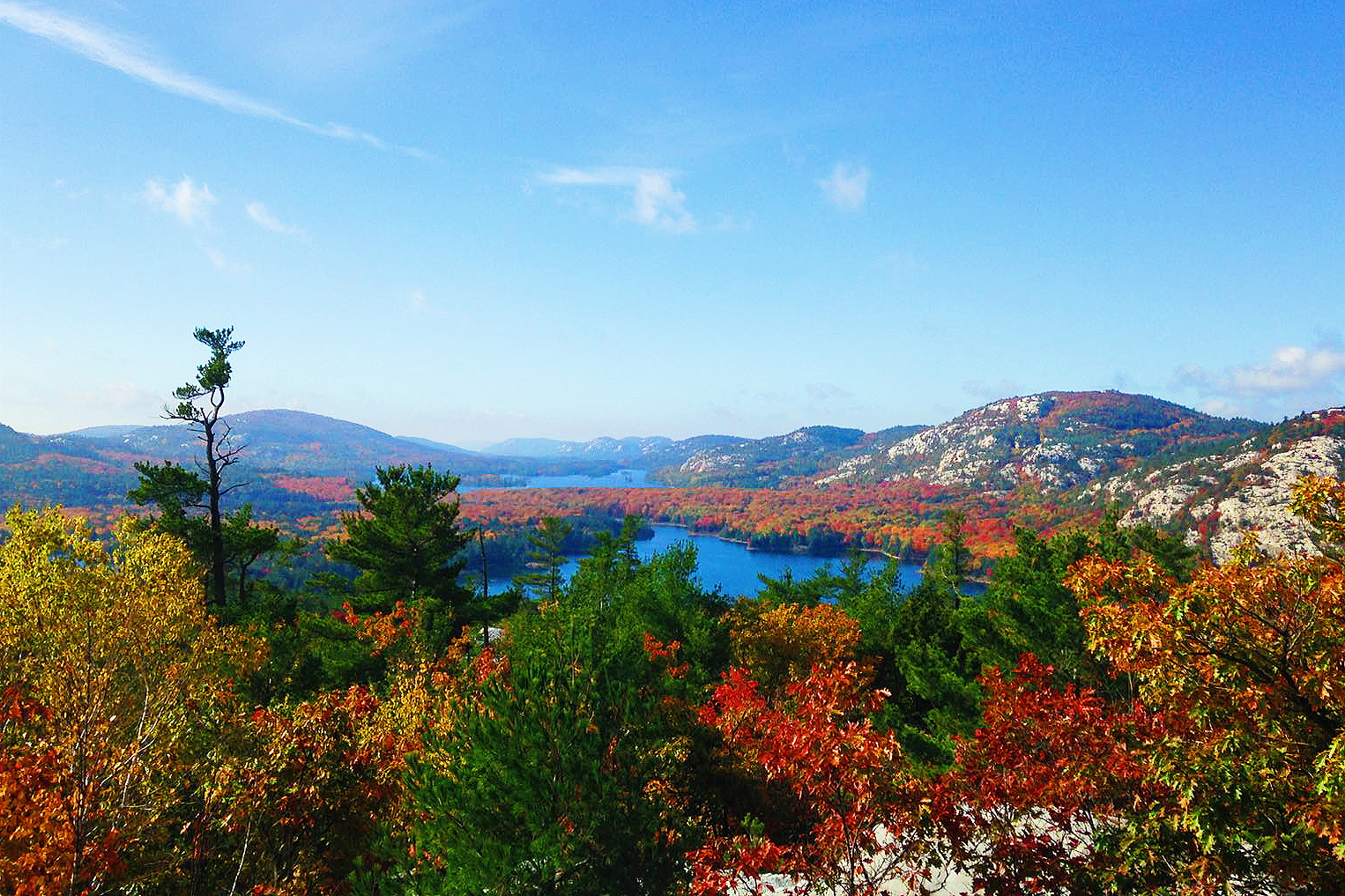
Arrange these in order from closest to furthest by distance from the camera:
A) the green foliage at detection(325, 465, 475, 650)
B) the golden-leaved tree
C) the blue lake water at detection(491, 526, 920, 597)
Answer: the golden-leaved tree → the green foliage at detection(325, 465, 475, 650) → the blue lake water at detection(491, 526, 920, 597)

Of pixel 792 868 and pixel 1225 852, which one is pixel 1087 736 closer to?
pixel 1225 852

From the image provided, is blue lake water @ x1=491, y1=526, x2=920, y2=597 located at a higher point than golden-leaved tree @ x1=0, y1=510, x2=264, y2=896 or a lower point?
lower

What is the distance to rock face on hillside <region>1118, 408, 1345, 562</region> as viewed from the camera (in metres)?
116

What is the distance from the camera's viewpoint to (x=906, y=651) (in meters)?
25.8

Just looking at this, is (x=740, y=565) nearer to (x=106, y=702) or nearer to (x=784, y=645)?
(x=784, y=645)

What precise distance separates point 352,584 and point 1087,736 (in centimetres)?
2602

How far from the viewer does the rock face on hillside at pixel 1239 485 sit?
116m

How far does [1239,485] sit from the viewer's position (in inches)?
5241

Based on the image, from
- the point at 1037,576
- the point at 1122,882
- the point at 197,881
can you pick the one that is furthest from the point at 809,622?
the point at 197,881

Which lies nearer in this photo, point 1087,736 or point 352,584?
point 1087,736

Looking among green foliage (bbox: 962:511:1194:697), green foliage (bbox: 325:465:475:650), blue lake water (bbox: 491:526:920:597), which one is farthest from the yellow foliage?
blue lake water (bbox: 491:526:920:597)

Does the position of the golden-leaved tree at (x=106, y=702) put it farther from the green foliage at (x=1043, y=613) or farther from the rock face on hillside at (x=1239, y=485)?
the rock face on hillside at (x=1239, y=485)

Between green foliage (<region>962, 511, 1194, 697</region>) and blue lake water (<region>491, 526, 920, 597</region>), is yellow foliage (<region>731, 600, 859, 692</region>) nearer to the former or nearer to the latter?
green foliage (<region>962, 511, 1194, 697</region>)

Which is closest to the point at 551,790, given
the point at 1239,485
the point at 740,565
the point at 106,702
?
the point at 106,702
